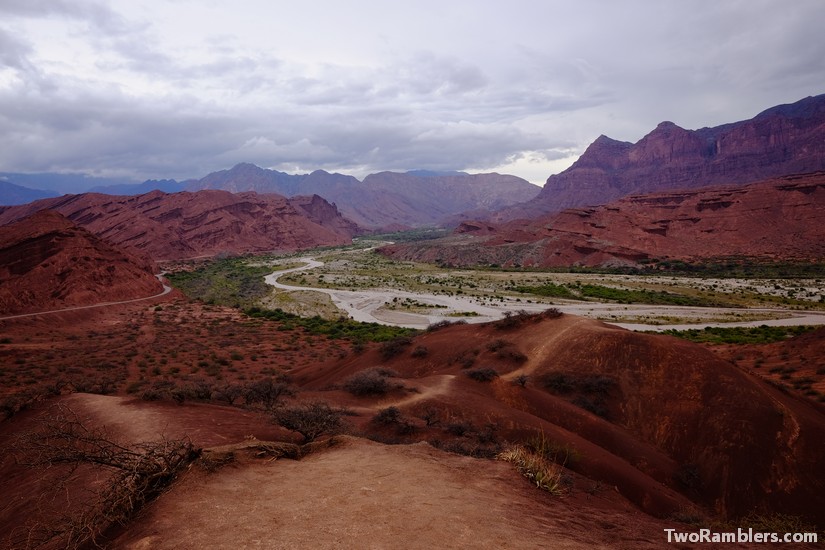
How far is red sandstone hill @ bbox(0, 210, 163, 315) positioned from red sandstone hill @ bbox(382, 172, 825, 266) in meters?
76.4

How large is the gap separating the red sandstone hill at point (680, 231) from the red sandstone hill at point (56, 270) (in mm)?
76420

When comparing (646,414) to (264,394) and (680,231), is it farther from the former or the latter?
(680,231)

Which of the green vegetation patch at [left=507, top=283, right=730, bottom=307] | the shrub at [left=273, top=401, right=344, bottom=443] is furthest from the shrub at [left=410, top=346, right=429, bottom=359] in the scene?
the green vegetation patch at [left=507, top=283, right=730, bottom=307]

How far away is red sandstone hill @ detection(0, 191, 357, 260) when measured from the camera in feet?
378

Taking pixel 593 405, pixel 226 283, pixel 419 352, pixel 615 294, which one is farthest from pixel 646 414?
pixel 226 283

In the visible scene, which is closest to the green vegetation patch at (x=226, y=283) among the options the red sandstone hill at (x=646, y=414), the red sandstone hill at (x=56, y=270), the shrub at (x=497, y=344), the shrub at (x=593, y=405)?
the red sandstone hill at (x=56, y=270)

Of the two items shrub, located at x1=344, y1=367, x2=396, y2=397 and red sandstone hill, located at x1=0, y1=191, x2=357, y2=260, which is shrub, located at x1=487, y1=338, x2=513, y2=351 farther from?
red sandstone hill, located at x1=0, y1=191, x2=357, y2=260

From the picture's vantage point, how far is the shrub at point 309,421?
35.0 ft

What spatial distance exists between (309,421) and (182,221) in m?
136

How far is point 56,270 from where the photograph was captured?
164ft

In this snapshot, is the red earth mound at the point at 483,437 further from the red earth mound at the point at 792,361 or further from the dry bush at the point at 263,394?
the red earth mound at the point at 792,361

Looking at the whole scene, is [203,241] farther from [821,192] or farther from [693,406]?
[821,192]

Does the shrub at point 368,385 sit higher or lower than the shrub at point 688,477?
higher

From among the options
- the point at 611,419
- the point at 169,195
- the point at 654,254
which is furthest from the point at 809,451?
the point at 169,195
